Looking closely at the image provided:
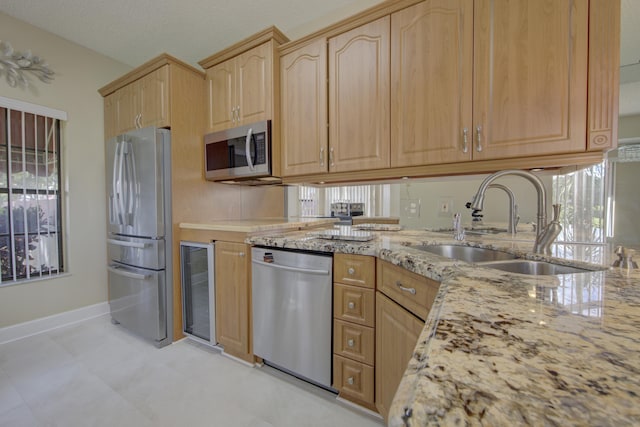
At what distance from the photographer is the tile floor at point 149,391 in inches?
51.9

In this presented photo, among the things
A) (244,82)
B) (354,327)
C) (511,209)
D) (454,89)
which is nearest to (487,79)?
(454,89)

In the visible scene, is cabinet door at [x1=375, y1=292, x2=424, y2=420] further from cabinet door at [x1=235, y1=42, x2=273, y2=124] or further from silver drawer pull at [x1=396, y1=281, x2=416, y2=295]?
cabinet door at [x1=235, y1=42, x2=273, y2=124]

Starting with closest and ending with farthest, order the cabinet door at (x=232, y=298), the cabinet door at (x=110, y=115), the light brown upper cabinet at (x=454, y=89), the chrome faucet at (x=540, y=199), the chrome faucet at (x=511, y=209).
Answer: the chrome faucet at (x=540, y=199) → the light brown upper cabinet at (x=454, y=89) → the chrome faucet at (x=511, y=209) → the cabinet door at (x=232, y=298) → the cabinet door at (x=110, y=115)

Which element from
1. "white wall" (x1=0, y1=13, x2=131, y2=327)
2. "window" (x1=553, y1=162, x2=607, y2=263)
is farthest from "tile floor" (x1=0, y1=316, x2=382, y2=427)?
"window" (x1=553, y1=162, x2=607, y2=263)

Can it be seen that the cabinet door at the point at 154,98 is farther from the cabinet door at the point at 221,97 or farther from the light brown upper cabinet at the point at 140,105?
the cabinet door at the point at 221,97

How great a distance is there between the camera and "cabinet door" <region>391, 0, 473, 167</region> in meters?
1.40

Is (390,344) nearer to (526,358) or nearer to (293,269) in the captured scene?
(293,269)

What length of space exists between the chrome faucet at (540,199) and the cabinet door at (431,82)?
37cm

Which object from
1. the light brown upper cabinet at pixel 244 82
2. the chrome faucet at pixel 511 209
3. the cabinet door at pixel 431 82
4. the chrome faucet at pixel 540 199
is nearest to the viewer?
the chrome faucet at pixel 540 199

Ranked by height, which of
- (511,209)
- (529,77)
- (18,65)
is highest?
(18,65)

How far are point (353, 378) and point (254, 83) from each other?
2.15 metres

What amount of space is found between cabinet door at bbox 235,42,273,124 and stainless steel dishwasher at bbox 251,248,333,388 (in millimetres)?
1119

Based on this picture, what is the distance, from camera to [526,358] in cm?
33

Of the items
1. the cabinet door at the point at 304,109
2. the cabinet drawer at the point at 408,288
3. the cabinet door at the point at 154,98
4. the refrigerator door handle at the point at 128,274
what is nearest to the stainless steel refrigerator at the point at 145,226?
the refrigerator door handle at the point at 128,274
